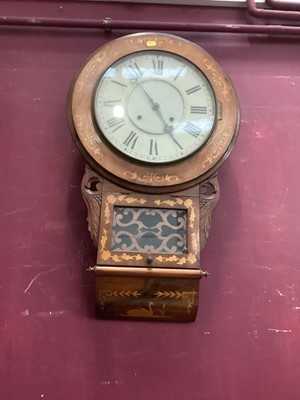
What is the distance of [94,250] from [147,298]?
0.22 meters

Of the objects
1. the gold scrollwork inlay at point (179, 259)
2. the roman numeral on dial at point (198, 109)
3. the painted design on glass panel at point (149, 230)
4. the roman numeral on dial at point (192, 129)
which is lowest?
the gold scrollwork inlay at point (179, 259)

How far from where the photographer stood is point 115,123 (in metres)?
1.43

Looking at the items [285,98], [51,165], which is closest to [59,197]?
[51,165]

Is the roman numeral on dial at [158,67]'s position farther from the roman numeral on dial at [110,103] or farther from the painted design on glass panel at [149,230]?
the painted design on glass panel at [149,230]

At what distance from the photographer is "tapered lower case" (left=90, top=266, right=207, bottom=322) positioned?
4.35 ft

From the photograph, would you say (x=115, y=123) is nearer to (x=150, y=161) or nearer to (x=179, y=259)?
(x=150, y=161)

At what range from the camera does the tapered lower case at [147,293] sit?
133 cm

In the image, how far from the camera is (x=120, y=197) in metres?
1.39

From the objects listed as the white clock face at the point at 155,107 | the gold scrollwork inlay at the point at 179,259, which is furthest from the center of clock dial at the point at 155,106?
the gold scrollwork inlay at the point at 179,259

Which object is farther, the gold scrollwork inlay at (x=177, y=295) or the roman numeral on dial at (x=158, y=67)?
the roman numeral on dial at (x=158, y=67)

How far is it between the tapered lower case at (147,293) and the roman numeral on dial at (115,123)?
0.38 meters

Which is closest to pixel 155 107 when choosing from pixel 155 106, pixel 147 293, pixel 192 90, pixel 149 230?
pixel 155 106

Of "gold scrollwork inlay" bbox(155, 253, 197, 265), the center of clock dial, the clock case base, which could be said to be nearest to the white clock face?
the center of clock dial

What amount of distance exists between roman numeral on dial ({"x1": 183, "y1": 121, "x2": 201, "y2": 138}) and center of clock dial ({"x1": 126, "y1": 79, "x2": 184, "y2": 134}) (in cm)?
3
